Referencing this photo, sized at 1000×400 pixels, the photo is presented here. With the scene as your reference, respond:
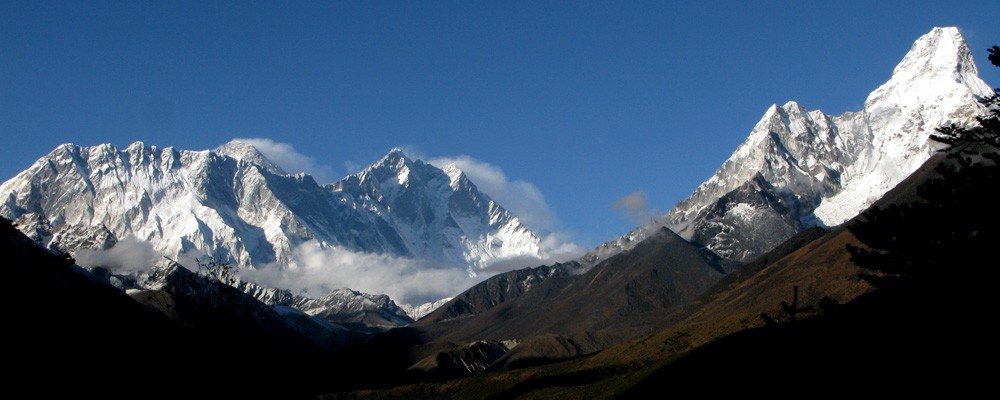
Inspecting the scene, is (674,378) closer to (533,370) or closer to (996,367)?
(996,367)

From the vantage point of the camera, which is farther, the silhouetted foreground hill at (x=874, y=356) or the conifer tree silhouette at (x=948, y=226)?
the conifer tree silhouette at (x=948, y=226)

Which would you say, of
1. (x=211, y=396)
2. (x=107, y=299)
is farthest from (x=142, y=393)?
(x=107, y=299)

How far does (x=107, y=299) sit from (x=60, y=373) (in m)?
113

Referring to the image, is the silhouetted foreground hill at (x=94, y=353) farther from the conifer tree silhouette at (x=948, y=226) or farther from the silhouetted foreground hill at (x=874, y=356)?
the conifer tree silhouette at (x=948, y=226)

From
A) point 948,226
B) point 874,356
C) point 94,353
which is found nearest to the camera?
point 874,356

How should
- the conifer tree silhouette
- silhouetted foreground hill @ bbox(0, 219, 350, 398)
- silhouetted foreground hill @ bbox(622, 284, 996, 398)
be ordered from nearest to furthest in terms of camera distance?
silhouetted foreground hill @ bbox(622, 284, 996, 398), the conifer tree silhouette, silhouetted foreground hill @ bbox(0, 219, 350, 398)

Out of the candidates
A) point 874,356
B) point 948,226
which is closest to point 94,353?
point 874,356

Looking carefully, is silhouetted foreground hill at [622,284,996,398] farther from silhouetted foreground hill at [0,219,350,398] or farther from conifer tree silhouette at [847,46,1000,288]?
silhouetted foreground hill at [0,219,350,398]

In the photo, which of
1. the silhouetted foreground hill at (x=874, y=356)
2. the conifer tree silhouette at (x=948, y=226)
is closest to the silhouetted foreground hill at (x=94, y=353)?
the silhouetted foreground hill at (x=874, y=356)

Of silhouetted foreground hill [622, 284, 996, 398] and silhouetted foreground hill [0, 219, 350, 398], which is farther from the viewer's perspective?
silhouetted foreground hill [0, 219, 350, 398]

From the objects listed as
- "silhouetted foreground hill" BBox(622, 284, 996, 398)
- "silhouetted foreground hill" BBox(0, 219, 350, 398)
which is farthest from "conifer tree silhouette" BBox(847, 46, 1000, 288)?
"silhouetted foreground hill" BBox(0, 219, 350, 398)

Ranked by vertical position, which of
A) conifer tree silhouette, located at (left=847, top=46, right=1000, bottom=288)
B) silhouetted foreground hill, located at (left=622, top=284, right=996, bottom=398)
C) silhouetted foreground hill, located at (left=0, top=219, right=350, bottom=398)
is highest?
silhouetted foreground hill, located at (left=0, top=219, right=350, bottom=398)

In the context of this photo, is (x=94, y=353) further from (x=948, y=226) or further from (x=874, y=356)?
(x=948, y=226)

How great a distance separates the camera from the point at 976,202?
4997 centimetres
